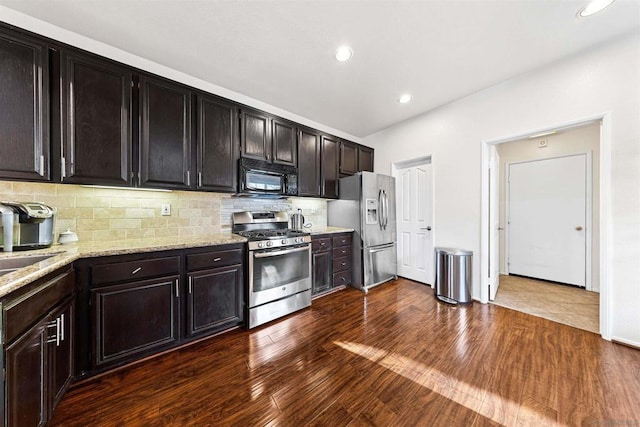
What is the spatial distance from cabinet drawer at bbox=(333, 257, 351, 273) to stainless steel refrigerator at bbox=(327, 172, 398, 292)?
95 millimetres

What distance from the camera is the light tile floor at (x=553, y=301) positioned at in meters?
2.46

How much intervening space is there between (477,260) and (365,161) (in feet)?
8.02

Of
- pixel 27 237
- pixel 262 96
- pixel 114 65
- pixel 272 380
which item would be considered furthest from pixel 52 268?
pixel 262 96

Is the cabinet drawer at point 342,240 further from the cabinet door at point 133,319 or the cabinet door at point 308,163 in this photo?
the cabinet door at point 133,319

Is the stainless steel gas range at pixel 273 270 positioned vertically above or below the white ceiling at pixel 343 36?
below

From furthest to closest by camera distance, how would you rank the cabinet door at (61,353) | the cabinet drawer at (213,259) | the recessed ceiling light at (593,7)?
the cabinet drawer at (213,259) → the recessed ceiling light at (593,7) → the cabinet door at (61,353)

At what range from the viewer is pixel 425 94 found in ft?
9.66

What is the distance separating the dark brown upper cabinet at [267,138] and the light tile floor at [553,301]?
3.48 m

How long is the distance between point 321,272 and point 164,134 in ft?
7.95

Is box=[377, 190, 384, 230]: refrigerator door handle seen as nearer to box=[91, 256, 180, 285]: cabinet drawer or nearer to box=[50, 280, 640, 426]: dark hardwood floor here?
box=[50, 280, 640, 426]: dark hardwood floor

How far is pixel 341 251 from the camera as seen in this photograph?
3414 mm

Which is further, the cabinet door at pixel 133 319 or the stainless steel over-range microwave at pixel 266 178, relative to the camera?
the stainless steel over-range microwave at pixel 266 178

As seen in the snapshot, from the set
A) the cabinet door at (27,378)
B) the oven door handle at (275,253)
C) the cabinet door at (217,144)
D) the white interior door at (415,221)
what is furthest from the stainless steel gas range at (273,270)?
the white interior door at (415,221)

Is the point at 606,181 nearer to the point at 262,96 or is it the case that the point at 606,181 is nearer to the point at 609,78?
the point at 609,78
